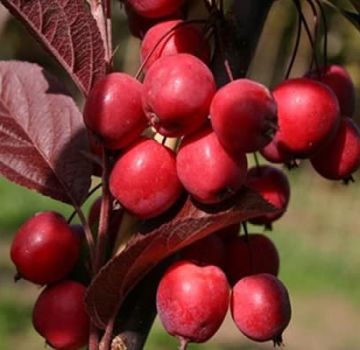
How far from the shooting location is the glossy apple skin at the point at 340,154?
0.82m

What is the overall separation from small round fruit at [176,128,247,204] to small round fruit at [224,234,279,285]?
117 millimetres

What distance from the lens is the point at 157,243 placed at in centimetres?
72

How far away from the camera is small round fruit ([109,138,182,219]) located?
72 cm

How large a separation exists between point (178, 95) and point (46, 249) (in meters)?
0.17

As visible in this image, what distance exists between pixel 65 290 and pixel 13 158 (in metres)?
0.12

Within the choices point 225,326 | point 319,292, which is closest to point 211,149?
point 225,326

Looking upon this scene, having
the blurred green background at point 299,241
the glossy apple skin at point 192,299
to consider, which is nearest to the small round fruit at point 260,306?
the glossy apple skin at point 192,299

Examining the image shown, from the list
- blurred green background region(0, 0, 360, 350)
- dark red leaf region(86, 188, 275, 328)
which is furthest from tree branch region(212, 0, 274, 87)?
blurred green background region(0, 0, 360, 350)

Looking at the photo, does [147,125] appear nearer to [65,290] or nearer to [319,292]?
[65,290]

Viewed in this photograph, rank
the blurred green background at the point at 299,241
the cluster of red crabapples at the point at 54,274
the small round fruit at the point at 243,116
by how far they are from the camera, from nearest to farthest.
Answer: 1. the small round fruit at the point at 243,116
2. the cluster of red crabapples at the point at 54,274
3. the blurred green background at the point at 299,241

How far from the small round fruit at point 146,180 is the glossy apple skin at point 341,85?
19 cm

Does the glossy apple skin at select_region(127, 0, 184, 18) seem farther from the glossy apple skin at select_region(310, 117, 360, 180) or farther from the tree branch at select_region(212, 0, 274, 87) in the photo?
the glossy apple skin at select_region(310, 117, 360, 180)

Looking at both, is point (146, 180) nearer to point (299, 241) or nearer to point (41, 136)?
point (41, 136)

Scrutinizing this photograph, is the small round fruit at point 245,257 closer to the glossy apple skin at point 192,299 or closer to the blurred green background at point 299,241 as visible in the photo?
the glossy apple skin at point 192,299
